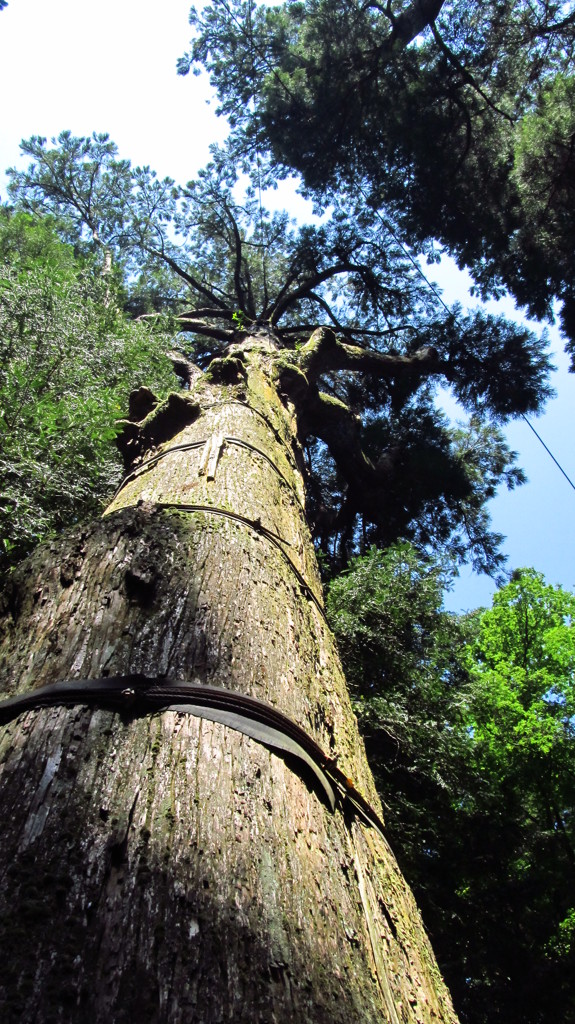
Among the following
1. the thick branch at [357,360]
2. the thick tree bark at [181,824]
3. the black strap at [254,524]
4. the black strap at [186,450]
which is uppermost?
the thick branch at [357,360]

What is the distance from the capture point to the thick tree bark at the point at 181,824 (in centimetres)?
92

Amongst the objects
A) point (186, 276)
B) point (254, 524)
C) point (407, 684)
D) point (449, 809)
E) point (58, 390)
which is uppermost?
point (186, 276)

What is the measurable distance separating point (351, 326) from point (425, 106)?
3.70 meters

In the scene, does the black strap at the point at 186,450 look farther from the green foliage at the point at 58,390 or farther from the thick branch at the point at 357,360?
the thick branch at the point at 357,360

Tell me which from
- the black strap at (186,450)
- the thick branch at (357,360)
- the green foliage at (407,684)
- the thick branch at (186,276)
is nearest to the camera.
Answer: the black strap at (186,450)

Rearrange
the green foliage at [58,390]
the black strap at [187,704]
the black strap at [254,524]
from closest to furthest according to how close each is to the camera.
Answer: the black strap at [187,704], the black strap at [254,524], the green foliage at [58,390]

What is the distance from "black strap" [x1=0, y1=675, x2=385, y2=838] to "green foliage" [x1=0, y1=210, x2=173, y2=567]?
232 centimetres

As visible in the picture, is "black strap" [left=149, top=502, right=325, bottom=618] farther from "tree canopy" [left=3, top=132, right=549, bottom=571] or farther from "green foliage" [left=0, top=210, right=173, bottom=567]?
"tree canopy" [left=3, top=132, right=549, bottom=571]

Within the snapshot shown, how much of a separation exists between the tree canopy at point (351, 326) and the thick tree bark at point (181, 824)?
6.82 m

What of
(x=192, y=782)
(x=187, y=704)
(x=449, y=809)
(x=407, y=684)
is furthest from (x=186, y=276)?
(x=192, y=782)

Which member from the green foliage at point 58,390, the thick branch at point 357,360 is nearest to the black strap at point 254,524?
the green foliage at point 58,390

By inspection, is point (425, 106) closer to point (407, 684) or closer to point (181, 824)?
point (407, 684)

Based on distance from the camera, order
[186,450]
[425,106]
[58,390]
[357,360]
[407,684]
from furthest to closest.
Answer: [425,106] → [357,360] → [407,684] → [58,390] → [186,450]

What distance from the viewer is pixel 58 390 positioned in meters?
4.73
